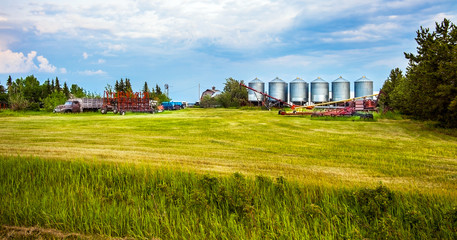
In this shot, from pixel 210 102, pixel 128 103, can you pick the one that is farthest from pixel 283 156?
pixel 210 102

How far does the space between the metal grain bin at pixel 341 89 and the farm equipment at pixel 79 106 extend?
4014 cm

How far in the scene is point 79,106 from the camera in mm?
38312

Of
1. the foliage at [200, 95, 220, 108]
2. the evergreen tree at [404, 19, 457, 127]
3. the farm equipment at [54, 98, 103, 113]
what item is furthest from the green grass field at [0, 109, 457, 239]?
the foliage at [200, 95, 220, 108]

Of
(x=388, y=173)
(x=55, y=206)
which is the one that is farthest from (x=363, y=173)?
(x=55, y=206)

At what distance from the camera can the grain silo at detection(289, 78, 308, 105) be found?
60.7 m

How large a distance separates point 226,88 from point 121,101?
107ft

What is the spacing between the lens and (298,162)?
7.77 m

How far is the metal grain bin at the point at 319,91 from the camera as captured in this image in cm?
6019

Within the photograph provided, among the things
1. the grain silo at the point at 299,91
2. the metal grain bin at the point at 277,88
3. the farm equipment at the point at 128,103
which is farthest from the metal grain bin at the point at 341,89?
the farm equipment at the point at 128,103

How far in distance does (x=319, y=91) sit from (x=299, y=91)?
361 centimetres

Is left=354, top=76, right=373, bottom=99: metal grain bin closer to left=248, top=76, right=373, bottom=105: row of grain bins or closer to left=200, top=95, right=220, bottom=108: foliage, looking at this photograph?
left=248, top=76, right=373, bottom=105: row of grain bins

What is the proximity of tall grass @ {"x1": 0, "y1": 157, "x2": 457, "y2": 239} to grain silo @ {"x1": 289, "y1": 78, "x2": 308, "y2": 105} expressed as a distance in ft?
187

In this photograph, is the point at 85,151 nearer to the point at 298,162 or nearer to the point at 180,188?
the point at 180,188

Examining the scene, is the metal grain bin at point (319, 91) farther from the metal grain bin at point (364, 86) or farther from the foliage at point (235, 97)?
the foliage at point (235, 97)
